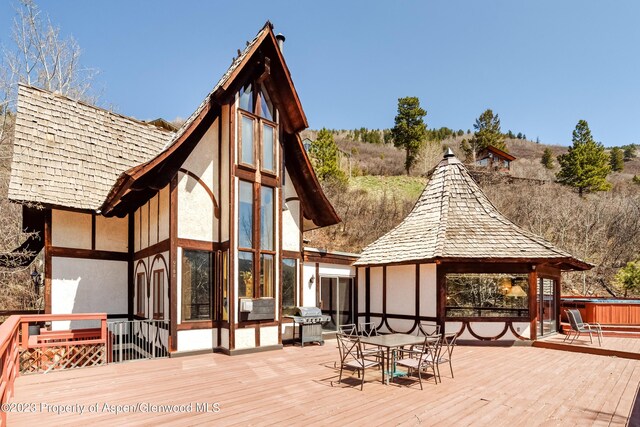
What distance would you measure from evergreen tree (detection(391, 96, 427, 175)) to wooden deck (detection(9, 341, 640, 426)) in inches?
1352

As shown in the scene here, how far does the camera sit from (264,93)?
10828 mm

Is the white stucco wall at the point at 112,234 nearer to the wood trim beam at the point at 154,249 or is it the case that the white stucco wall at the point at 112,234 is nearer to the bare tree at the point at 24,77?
the wood trim beam at the point at 154,249

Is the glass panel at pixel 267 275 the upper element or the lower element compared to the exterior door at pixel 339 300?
upper

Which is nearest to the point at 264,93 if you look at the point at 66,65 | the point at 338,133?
the point at 66,65

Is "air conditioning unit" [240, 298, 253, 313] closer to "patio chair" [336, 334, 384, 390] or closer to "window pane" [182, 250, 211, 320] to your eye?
"window pane" [182, 250, 211, 320]

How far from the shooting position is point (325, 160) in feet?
100

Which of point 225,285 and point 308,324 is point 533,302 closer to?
point 308,324

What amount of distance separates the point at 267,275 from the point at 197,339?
2.27m

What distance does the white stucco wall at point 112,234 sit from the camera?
37.2ft

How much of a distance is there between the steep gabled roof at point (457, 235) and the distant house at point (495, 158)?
28.2 m

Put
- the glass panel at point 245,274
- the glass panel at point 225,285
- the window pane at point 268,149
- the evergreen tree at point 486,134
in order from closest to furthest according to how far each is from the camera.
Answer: the glass panel at point 225,285 < the glass panel at point 245,274 < the window pane at point 268,149 < the evergreen tree at point 486,134

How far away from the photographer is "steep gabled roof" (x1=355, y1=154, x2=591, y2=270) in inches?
436

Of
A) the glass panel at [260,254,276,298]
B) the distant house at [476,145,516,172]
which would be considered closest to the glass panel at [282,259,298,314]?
the glass panel at [260,254,276,298]

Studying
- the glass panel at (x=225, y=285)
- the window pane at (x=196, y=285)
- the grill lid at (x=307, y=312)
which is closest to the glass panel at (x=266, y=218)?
the glass panel at (x=225, y=285)
